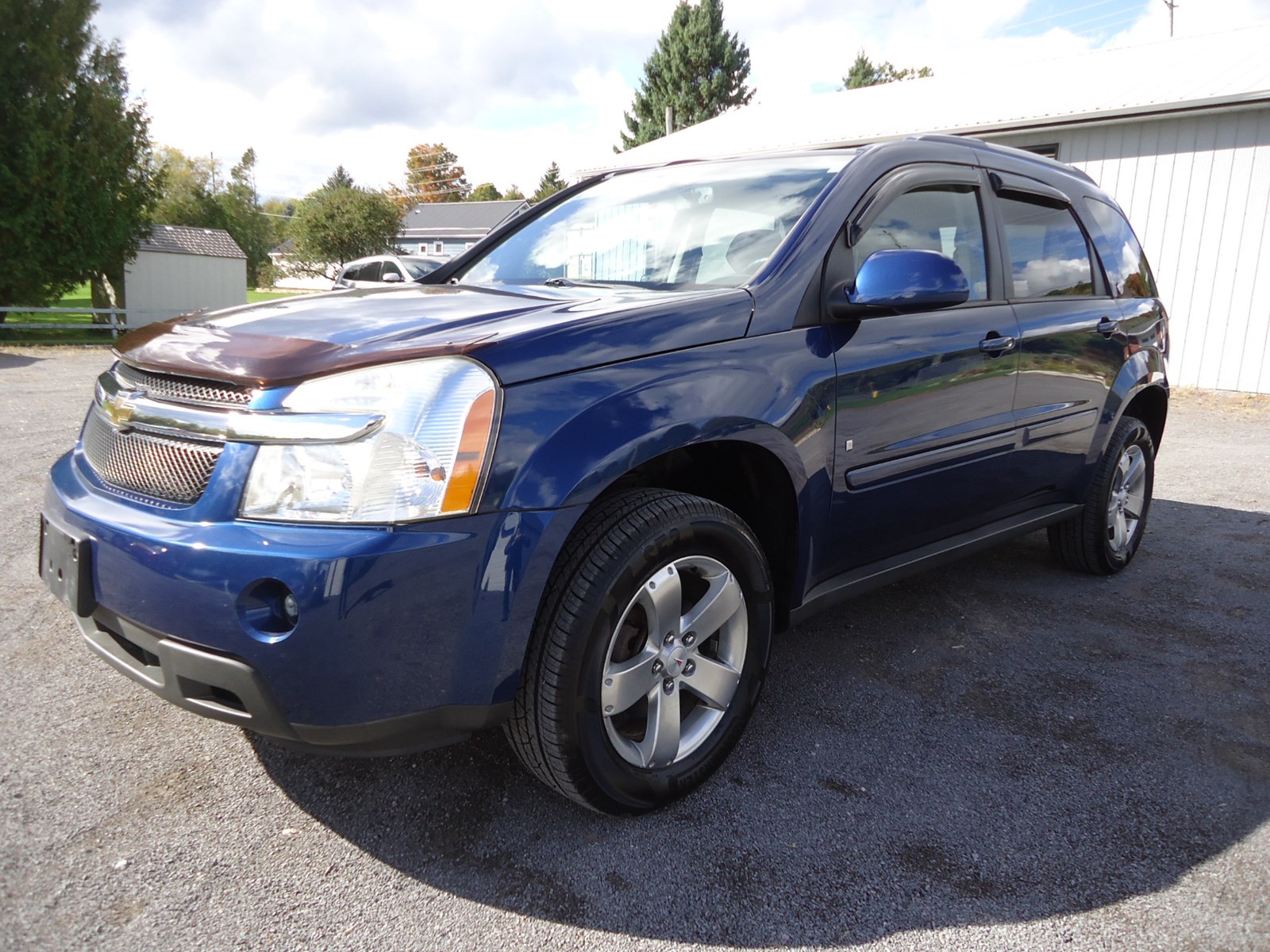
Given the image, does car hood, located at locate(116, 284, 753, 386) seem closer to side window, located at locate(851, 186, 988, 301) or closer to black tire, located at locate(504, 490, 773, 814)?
black tire, located at locate(504, 490, 773, 814)

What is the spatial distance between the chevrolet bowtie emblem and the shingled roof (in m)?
28.9

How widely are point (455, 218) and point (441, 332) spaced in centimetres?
6844

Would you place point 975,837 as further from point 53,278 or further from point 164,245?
point 164,245

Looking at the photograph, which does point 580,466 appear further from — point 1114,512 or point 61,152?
point 61,152

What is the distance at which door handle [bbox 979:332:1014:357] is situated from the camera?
3068 millimetres

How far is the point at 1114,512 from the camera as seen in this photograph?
4.23 meters

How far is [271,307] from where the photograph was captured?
254 centimetres

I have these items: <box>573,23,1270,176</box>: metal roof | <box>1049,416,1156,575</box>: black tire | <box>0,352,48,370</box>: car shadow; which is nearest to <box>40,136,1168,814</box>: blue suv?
<box>1049,416,1156,575</box>: black tire

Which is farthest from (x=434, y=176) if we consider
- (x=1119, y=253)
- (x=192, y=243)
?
(x=1119, y=253)

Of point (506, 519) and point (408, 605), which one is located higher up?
point (506, 519)

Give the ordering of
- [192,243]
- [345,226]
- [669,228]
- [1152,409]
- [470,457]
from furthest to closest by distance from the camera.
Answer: [345,226] → [192,243] → [1152,409] → [669,228] → [470,457]

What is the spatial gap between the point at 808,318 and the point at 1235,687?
207 cm

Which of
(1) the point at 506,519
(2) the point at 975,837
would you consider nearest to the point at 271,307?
(1) the point at 506,519

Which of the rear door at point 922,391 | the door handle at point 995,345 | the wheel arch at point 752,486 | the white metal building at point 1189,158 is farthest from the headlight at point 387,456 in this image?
the white metal building at point 1189,158
